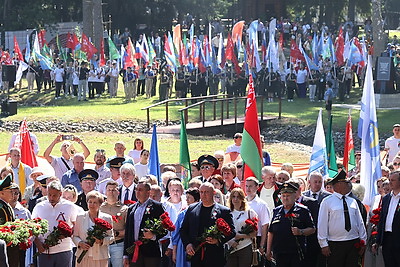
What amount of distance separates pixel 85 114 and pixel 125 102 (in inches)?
223

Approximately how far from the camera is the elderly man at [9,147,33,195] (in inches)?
615

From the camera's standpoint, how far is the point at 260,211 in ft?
40.5

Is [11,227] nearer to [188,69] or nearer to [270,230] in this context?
[270,230]

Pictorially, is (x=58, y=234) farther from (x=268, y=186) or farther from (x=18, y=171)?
(x=18, y=171)

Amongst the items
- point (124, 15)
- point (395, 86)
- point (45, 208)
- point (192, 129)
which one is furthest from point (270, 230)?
point (124, 15)

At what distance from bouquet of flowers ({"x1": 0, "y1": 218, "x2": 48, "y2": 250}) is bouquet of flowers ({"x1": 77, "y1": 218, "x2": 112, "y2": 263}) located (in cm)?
60

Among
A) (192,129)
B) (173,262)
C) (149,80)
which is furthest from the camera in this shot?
(149,80)

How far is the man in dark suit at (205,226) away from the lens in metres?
11.6

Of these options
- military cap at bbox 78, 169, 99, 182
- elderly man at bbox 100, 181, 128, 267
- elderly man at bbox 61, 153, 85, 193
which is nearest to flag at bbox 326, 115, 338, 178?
elderly man at bbox 61, 153, 85, 193

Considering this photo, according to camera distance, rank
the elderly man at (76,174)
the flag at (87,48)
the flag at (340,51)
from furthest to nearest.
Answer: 1. the flag at (87,48)
2. the flag at (340,51)
3. the elderly man at (76,174)

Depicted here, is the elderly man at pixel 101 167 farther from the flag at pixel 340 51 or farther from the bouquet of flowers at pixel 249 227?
the flag at pixel 340 51

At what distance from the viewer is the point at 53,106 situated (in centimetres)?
4256

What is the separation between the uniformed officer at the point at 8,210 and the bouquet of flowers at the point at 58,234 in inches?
21.2

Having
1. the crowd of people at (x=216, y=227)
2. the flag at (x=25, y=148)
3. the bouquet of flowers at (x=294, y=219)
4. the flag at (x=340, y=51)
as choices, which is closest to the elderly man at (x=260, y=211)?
the crowd of people at (x=216, y=227)
